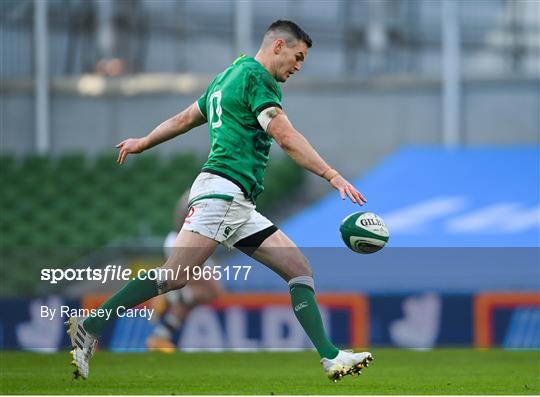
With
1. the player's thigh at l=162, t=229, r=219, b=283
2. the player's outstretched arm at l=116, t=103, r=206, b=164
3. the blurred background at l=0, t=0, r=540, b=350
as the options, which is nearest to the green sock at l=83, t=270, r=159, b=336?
the player's thigh at l=162, t=229, r=219, b=283

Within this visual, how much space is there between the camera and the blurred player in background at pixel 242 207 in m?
7.54

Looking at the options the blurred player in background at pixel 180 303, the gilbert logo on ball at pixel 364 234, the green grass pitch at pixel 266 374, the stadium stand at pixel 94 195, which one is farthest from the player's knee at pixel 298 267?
the stadium stand at pixel 94 195

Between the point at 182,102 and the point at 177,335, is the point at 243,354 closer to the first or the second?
the point at 177,335

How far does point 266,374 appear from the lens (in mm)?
9836

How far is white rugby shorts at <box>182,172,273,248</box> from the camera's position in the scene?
24.9ft

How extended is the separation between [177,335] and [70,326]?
6958mm

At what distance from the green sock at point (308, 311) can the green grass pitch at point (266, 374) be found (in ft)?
1.41

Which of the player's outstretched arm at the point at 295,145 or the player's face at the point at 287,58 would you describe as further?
the player's face at the point at 287,58

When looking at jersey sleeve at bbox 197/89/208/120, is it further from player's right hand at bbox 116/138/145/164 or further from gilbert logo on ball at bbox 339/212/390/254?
gilbert logo on ball at bbox 339/212/390/254

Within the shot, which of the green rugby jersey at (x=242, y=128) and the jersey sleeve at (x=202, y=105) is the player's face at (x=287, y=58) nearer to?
the green rugby jersey at (x=242, y=128)

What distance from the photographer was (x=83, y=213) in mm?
20750

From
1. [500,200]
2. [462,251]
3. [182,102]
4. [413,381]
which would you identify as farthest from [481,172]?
[413,381]

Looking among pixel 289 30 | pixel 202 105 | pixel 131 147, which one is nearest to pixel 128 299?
pixel 131 147

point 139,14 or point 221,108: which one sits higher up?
point 139,14
